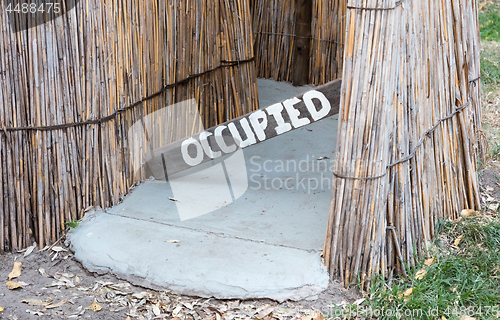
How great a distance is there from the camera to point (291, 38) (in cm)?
581

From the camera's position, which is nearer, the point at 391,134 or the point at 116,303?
the point at 391,134

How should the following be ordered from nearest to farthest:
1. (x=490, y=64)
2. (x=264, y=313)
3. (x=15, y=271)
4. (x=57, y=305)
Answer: (x=264, y=313) → (x=57, y=305) → (x=15, y=271) → (x=490, y=64)

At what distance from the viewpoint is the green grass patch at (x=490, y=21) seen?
7.56 m

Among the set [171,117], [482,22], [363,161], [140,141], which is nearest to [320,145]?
[171,117]

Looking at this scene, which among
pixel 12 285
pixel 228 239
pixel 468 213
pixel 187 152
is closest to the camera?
pixel 12 285

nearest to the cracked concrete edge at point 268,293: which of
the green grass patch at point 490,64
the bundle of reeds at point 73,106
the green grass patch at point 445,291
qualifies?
the green grass patch at point 445,291

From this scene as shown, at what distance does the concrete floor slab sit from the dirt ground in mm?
51

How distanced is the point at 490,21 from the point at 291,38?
13.6ft

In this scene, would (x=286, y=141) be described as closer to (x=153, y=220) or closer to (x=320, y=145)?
(x=320, y=145)

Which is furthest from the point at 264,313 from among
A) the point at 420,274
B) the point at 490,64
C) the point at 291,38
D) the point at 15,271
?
the point at 490,64

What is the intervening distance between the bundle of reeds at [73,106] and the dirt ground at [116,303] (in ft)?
1.28

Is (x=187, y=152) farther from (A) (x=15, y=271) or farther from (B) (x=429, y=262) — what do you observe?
(B) (x=429, y=262)

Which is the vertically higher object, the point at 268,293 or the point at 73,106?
the point at 73,106

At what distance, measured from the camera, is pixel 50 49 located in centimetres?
283
